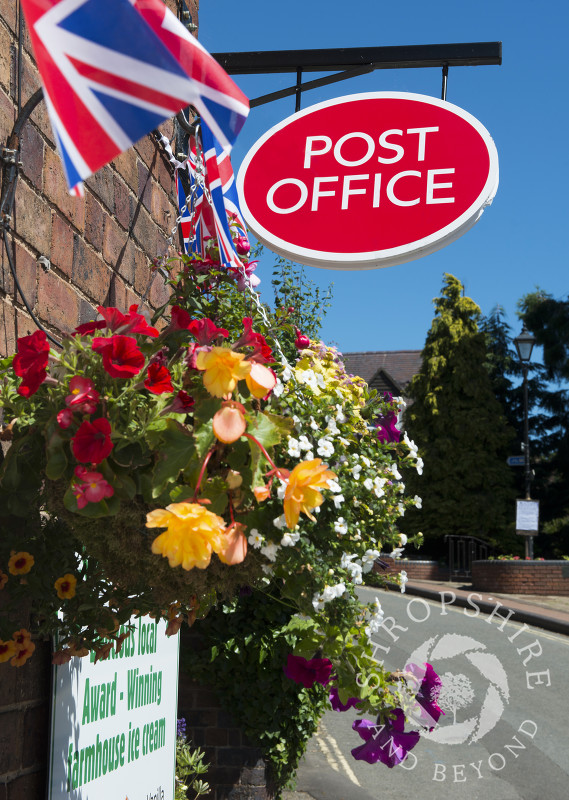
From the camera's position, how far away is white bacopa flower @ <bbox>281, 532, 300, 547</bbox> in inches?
59.6

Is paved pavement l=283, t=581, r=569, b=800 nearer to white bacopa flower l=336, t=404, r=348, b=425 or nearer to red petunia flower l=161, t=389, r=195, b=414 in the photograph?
white bacopa flower l=336, t=404, r=348, b=425

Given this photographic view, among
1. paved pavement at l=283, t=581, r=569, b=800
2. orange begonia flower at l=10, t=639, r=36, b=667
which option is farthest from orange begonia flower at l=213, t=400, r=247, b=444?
paved pavement at l=283, t=581, r=569, b=800

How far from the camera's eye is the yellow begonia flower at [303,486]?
1.26 m

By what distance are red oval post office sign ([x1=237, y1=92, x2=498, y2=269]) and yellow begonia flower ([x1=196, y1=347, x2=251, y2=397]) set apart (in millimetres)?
2000

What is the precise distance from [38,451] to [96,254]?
122 cm

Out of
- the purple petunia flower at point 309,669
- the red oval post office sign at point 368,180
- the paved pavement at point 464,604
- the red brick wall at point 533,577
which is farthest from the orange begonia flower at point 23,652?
the red brick wall at point 533,577

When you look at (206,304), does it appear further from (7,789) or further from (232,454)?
(7,789)

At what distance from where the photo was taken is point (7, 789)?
191cm

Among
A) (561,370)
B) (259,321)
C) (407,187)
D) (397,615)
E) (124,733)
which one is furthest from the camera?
(561,370)

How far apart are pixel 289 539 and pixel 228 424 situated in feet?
1.10

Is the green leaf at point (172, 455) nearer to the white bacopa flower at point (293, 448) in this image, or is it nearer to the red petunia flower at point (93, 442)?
the red petunia flower at point (93, 442)

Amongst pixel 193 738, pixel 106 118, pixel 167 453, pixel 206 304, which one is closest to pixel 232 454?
pixel 167 453

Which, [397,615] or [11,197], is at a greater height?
[11,197]

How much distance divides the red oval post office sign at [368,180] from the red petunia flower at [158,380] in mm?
1906
